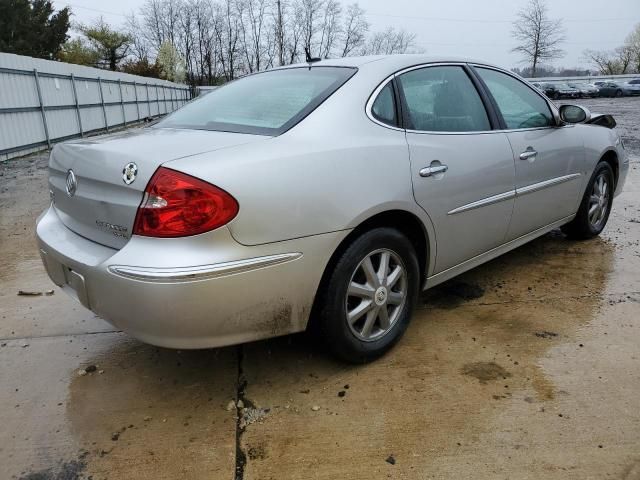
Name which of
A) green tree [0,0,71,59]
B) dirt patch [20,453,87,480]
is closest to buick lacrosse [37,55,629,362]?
dirt patch [20,453,87,480]

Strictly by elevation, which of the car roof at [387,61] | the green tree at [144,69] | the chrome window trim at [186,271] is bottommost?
the green tree at [144,69]

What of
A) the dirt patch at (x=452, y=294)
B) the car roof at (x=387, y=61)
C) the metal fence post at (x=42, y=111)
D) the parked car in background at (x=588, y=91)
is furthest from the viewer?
the parked car in background at (x=588, y=91)

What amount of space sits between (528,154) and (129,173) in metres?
2.50

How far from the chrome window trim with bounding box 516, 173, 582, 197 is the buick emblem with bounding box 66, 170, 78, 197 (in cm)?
256

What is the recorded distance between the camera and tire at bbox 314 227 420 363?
2.38m

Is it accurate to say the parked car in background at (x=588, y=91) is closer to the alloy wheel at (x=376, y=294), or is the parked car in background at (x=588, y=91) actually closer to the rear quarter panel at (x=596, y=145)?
the rear quarter panel at (x=596, y=145)

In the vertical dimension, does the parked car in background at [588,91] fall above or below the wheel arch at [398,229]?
below

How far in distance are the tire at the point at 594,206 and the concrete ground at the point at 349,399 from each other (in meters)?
0.99

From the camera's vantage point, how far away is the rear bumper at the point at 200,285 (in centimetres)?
196

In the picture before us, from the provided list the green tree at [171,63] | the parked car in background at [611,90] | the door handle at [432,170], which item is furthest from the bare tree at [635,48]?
A: the door handle at [432,170]

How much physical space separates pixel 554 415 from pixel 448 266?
102 cm

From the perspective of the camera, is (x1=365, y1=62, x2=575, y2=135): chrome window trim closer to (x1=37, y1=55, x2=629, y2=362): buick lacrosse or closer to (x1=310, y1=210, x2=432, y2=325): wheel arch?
(x1=37, y1=55, x2=629, y2=362): buick lacrosse

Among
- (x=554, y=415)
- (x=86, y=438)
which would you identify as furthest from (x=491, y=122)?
(x=86, y=438)

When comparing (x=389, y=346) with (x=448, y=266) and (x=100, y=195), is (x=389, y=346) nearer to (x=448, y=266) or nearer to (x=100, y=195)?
(x=448, y=266)
